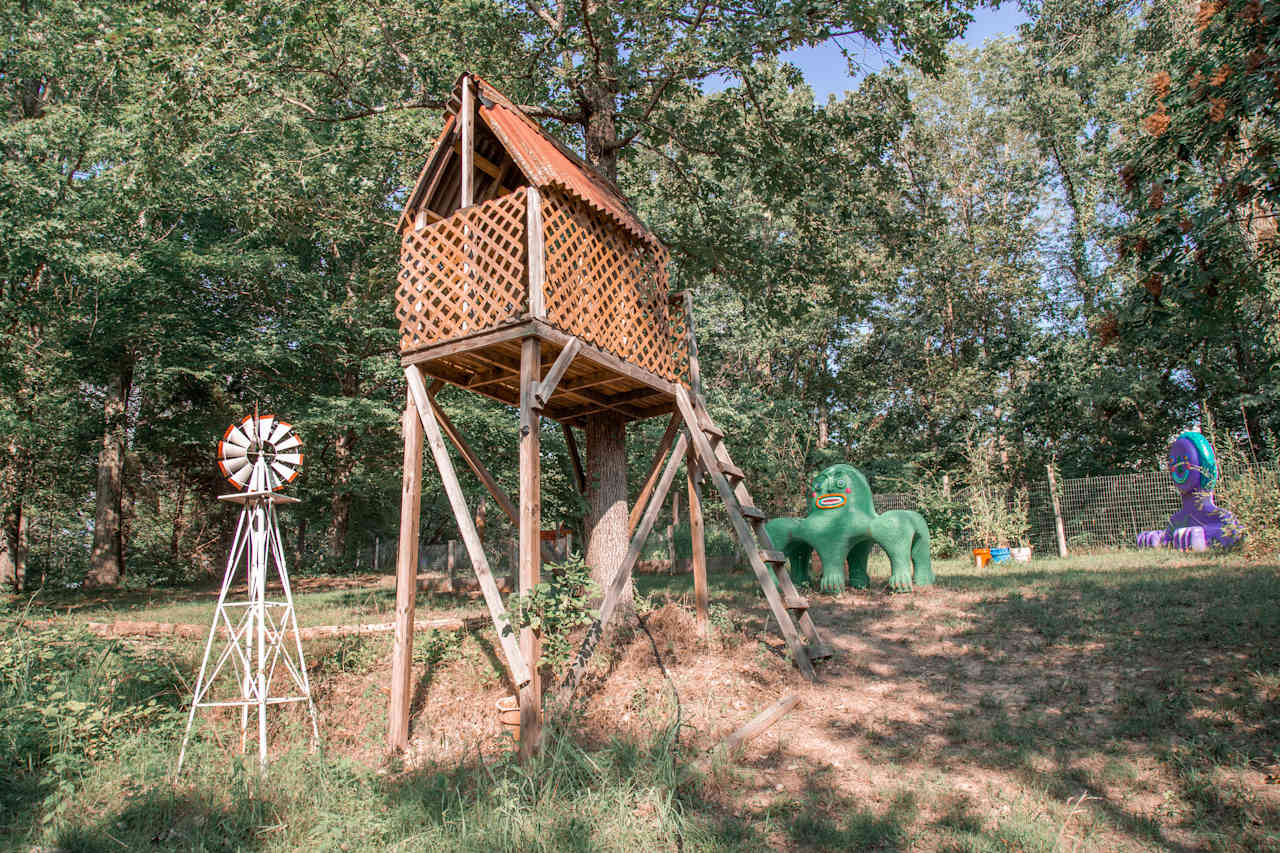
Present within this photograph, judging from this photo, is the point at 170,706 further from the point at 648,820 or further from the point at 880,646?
the point at 880,646

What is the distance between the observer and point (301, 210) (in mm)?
9109

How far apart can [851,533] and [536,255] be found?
583 centimetres

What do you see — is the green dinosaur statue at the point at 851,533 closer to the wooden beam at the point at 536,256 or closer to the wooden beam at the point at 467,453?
the wooden beam at the point at 467,453

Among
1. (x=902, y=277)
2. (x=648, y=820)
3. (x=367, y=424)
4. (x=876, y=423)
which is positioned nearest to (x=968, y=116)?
(x=902, y=277)

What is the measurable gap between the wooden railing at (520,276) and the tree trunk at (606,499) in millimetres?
1232

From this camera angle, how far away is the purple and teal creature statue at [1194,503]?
11336 mm

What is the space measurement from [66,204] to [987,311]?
23.2 meters

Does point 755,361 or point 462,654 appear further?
point 755,361

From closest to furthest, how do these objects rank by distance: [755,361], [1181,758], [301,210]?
[1181,758]
[301,210]
[755,361]

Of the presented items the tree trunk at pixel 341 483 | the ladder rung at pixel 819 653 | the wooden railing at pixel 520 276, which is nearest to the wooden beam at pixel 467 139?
the wooden railing at pixel 520 276

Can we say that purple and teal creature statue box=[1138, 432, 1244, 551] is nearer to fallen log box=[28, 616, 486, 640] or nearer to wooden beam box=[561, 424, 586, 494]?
wooden beam box=[561, 424, 586, 494]

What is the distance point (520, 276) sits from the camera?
5.97 meters

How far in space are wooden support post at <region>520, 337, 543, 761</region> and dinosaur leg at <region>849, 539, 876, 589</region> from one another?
6.03 metres

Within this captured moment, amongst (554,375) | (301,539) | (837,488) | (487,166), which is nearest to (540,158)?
(487,166)
